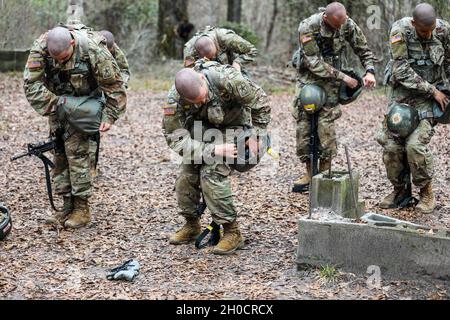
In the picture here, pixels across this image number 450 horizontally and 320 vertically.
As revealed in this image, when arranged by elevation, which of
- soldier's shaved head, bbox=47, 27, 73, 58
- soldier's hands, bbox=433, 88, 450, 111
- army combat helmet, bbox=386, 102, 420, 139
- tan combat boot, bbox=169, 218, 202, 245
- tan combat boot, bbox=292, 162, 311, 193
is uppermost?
soldier's shaved head, bbox=47, 27, 73, 58

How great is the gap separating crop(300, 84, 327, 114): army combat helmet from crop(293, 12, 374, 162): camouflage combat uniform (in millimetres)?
139

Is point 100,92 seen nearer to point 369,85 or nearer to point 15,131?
point 369,85

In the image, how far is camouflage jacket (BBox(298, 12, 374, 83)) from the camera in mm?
7531

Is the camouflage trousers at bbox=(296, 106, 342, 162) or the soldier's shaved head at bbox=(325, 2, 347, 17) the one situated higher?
the soldier's shaved head at bbox=(325, 2, 347, 17)

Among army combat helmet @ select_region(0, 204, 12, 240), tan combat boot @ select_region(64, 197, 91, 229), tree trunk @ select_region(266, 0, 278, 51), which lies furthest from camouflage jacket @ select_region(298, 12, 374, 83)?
tree trunk @ select_region(266, 0, 278, 51)

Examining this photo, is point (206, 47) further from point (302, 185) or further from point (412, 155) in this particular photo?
point (412, 155)

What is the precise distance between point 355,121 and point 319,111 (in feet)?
16.3

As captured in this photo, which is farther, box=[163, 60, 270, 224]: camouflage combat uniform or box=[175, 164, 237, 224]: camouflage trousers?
box=[175, 164, 237, 224]: camouflage trousers

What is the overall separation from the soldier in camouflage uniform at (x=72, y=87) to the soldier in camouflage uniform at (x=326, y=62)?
→ 6.88 feet

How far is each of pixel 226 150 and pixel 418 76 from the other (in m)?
2.25

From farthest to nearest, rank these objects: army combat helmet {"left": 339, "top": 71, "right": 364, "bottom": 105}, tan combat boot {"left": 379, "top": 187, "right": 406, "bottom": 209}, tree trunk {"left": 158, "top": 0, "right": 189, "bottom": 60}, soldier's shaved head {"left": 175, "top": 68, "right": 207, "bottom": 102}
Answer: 1. tree trunk {"left": 158, "top": 0, "right": 189, "bottom": 60}
2. army combat helmet {"left": 339, "top": 71, "right": 364, "bottom": 105}
3. tan combat boot {"left": 379, "top": 187, "right": 406, "bottom": 209}
4. soldier's shaved head {"left": 175, "top": 68, "right": 207, "bottom": 102}

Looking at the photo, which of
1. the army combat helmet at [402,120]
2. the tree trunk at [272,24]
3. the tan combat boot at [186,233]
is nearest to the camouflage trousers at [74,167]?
the tan combat boot at [186,233]

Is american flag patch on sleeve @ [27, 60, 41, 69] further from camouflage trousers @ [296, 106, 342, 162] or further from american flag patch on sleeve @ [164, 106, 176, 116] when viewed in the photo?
camouflage trousers @ [296, 106, 342, 162]

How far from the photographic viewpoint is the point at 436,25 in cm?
686
